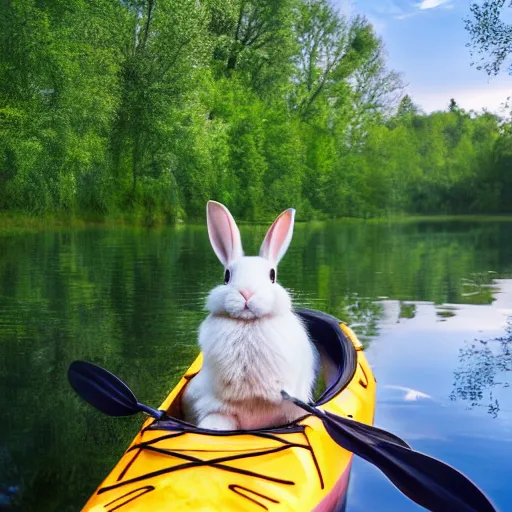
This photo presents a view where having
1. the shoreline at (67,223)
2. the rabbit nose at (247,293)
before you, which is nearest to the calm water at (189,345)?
the rabbit nose at (247,293)

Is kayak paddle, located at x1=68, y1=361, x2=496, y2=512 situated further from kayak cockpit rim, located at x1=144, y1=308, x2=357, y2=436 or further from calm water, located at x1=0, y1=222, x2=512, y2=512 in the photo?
calm water, located at x1=0, y1=222, x2=512, y2=512

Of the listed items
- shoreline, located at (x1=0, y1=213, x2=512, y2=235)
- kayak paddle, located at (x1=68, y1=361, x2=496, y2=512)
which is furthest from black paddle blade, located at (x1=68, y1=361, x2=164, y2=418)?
shoreline, located at (x1=0, y1=213, x2=512, y2=235)

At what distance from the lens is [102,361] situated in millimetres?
5414

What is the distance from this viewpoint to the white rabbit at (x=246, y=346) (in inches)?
101

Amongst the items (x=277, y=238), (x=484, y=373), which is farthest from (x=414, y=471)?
(x=484, y=373)

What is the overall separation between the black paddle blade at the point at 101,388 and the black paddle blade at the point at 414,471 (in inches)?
31.6

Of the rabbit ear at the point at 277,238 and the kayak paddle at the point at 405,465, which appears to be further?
the rabbit ear at the point at 277,238

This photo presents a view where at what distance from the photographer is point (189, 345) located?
5.91 m

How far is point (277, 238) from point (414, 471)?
1.02m

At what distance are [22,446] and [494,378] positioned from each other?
129 inches

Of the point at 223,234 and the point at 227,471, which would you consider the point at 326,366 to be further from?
the point at 227,471

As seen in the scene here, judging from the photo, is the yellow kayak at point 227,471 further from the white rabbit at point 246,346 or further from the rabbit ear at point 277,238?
the rabbit ear at point 277,238

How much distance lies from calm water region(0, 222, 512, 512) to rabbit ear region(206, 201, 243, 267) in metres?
1.24

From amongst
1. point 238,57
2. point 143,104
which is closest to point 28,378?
point 143,104
